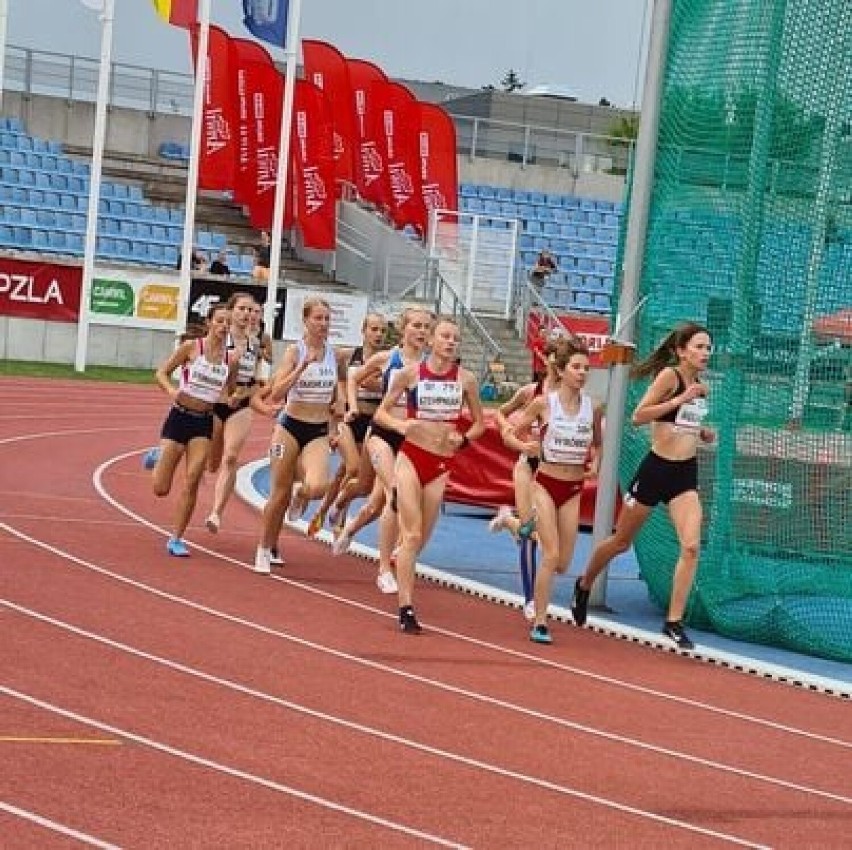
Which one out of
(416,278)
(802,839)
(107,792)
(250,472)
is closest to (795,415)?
(802,839)

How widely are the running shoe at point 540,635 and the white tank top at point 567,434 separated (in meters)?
1.01

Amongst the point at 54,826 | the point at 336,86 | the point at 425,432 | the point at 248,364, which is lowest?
the point at 54,826

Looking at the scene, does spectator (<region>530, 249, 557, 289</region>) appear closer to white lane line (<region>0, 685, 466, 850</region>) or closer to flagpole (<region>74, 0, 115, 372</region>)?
flagpole (<region>74, 0, 115, 372</region>)

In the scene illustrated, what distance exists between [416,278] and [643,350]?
26703 mm

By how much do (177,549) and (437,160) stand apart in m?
31.3

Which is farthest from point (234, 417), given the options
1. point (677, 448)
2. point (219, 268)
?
point (219, 268)

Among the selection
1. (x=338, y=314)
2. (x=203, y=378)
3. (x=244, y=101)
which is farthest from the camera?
(x=244, y=101)

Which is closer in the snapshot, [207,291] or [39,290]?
[39,290]

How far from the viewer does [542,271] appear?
40219mm

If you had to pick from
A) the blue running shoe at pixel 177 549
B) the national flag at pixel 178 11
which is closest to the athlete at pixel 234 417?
the blue running shoe at pixel 177 549

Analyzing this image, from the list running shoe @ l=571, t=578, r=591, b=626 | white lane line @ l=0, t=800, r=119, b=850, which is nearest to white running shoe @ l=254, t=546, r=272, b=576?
running shoe @ l=571, t=578, r=591, b=626

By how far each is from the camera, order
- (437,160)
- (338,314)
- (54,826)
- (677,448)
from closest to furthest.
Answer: (54,826)
(677,448)
(338,314)
(437,160)

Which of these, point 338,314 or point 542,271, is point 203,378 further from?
point 542,271

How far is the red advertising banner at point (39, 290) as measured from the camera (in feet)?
114
